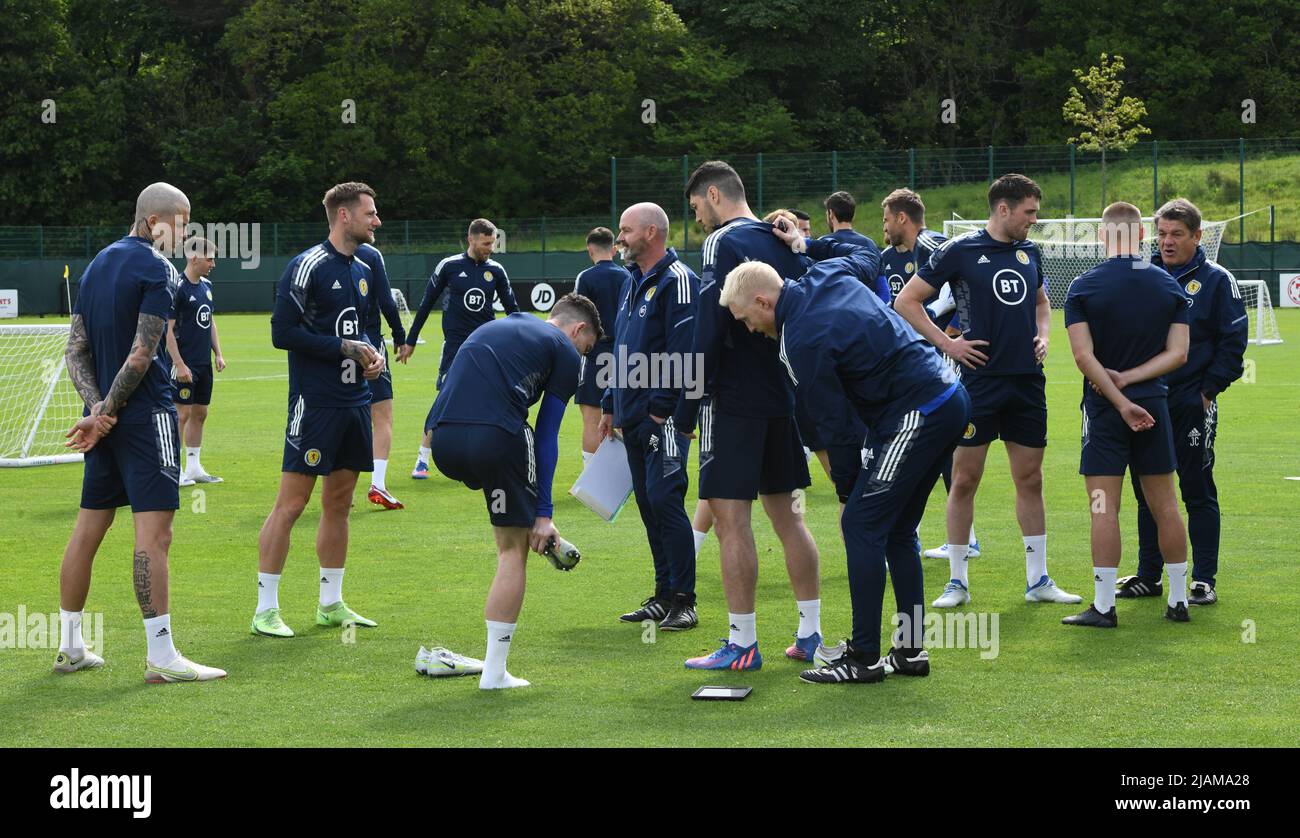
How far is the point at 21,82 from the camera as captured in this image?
204 feet

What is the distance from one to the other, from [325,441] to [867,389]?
3.15 metres

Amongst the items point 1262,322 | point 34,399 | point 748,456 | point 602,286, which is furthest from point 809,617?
point 1262,322

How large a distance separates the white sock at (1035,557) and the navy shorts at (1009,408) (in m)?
0.55

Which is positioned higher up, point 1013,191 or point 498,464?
point 1013,191

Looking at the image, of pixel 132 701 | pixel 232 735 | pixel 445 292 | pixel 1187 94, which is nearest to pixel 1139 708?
pixel 232 735

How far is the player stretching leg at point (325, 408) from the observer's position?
8422 millimetres

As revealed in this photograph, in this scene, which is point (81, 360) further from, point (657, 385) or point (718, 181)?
point (718, 181)

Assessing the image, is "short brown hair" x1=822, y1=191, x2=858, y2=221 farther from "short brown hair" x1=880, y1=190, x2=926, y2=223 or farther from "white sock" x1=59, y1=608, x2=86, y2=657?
"white sock" x1=59, y1=608, x2=86, y2=657

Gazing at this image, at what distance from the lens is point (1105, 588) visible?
8.31 meters

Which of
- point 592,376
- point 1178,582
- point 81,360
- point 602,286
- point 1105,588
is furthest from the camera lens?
point 592,376

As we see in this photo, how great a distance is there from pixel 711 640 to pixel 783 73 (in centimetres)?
6185

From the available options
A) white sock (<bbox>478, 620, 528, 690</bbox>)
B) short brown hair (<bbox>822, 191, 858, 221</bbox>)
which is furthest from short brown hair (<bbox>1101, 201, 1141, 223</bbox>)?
white sock (<bbox>478, 620, 528, 690</bbox>)

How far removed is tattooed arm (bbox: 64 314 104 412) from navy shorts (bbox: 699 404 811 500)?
9.55ft

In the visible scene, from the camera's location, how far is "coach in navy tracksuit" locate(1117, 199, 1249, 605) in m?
8.85
